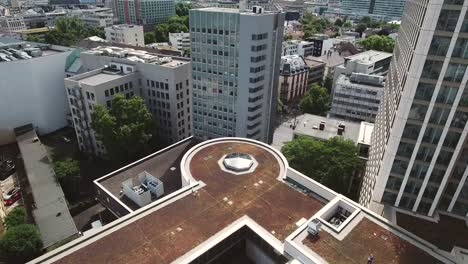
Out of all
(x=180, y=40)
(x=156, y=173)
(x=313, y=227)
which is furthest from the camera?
(x=180, y=40)

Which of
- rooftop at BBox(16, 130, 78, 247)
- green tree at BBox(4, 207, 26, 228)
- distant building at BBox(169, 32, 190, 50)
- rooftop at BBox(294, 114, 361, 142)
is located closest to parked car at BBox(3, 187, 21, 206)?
rooftop at BBox(16, 130, 78, 247)

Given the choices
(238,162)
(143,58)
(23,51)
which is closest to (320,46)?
(143,58)

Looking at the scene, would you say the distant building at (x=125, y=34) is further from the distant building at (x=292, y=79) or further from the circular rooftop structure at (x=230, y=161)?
the circular rooftop structure at (x=230, y=161)

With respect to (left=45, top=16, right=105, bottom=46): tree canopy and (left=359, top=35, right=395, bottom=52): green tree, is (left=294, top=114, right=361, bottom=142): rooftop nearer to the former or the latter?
(left=359, top=35, right=395, bottom=52): green tree

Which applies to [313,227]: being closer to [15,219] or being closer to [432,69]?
[432,69]

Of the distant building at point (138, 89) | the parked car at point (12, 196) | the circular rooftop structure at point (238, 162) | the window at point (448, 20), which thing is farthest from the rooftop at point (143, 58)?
the window at point (448, 20)

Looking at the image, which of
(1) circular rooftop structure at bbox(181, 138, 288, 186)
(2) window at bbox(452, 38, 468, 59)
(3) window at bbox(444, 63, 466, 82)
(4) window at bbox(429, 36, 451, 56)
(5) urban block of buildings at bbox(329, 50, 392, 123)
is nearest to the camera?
(2) window at bbox(452, 38, 468, 59)
